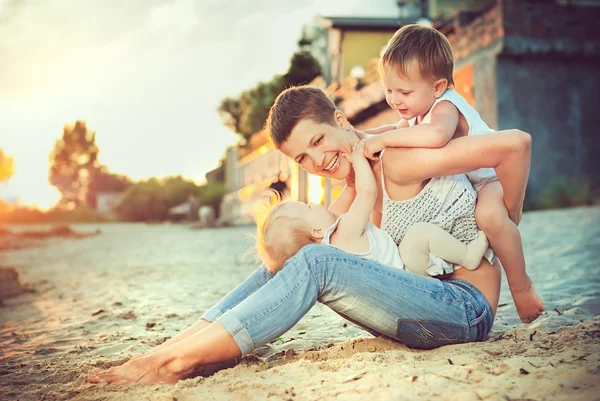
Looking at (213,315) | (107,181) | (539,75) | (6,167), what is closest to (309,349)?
(213,315)

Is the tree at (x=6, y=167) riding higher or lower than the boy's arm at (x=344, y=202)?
higher

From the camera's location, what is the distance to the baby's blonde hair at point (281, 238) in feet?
7.97

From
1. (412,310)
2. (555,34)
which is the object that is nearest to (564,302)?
(412,310)

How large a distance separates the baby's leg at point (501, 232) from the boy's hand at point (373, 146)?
48 centimetres

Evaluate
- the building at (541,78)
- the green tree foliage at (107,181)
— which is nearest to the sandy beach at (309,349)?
the building at (541,78)

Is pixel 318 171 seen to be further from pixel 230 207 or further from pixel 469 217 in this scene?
pixel 230 207

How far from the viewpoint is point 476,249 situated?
2.29m

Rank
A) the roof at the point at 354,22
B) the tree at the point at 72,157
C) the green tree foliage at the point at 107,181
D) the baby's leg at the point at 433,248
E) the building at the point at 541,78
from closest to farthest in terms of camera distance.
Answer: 1. the baby's leg at the point at 433,248
2. the building at the point at 541,78
3. the roof at the point at 354,22
4. the tree at the point at 72,157
5. the green tree foliage at the point at 107,181

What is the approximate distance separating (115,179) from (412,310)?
59725mm

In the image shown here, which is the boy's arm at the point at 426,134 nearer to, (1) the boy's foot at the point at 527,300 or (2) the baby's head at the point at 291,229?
(2) the baby's head at the point at 291,229

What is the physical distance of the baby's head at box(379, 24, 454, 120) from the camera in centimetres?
235

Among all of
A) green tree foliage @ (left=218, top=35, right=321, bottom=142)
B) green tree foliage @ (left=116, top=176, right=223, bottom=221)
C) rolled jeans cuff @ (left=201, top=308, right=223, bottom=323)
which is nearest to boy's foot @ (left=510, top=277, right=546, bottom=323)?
rolled jeans cuff @ (left=201, top=308, right=223, bottom=323)

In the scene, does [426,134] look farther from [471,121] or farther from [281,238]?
[281,238]

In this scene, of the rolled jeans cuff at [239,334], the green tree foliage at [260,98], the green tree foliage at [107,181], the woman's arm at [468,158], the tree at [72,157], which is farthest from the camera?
the green tree foliage at [107,181]
